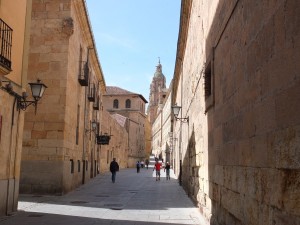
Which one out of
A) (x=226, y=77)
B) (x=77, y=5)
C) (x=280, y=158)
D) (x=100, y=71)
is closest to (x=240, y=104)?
(x=226, y=77)

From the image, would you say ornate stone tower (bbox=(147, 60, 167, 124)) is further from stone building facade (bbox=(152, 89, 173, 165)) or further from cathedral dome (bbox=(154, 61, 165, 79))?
stone building facade (bbox=(152, 89, 173, 165))

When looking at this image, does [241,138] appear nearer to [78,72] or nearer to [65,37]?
[65,37]

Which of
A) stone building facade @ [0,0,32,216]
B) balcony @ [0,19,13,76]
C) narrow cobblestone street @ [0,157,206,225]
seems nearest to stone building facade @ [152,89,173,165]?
narrow cobblestone street @ [0,157,206,225]

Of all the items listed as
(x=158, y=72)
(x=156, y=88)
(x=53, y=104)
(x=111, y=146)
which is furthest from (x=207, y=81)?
(x=158, y=72)

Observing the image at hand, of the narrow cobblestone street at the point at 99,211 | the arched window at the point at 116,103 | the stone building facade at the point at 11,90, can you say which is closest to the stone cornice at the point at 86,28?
the stone building facade at the point at 11,90

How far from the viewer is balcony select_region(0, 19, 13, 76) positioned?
7645 mm

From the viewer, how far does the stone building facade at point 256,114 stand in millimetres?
3109

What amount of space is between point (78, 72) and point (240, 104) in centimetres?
1328

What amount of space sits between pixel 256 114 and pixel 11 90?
20.4 ft

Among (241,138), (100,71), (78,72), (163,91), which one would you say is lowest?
(241,138)

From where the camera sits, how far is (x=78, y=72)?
17.5m

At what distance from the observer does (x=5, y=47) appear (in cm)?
825

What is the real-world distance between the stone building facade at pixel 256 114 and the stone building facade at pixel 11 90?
14.3 feet

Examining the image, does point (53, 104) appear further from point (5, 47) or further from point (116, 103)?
point (116, 103)
